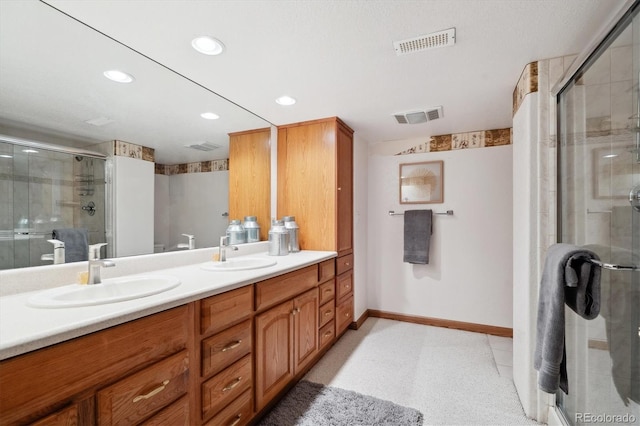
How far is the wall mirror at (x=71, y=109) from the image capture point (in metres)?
1.16

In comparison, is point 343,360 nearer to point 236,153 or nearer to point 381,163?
point 236,153

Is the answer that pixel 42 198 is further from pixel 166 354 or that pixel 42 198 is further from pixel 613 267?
pixel 613 267

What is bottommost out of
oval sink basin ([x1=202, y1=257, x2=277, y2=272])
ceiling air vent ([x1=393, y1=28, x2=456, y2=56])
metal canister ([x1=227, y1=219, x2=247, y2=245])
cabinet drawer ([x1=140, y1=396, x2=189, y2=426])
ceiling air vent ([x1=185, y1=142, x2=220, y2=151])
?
cabinet drawer ([x1=140, y1=396, x2=189, y2=426])

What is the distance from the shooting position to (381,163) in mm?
3336

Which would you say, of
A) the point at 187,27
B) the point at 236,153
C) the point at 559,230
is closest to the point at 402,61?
the point at 187,27

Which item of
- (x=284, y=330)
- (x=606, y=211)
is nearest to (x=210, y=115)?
(x=284, y=330)

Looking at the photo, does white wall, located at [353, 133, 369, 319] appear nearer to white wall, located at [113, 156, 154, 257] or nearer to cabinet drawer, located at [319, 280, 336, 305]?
cabinet drawer, located at [319, 280, 336, 305]

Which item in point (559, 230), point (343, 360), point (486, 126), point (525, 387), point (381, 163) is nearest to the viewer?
point (559, 230)

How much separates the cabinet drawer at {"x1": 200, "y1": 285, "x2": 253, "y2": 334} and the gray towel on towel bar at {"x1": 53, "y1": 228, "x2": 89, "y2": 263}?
2.19 ft

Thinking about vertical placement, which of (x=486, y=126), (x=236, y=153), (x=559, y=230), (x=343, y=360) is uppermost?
(x=486, y=126)

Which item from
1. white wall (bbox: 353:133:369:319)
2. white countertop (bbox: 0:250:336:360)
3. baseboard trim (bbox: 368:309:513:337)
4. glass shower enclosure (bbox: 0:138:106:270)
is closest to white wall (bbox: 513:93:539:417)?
baseboard trim (bbox: 368:309:513:337)

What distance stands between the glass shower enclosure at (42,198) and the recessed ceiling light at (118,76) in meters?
0.44

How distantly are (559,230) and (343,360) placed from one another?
1719 millimetres

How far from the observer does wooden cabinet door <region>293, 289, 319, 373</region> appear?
6.28 ft
